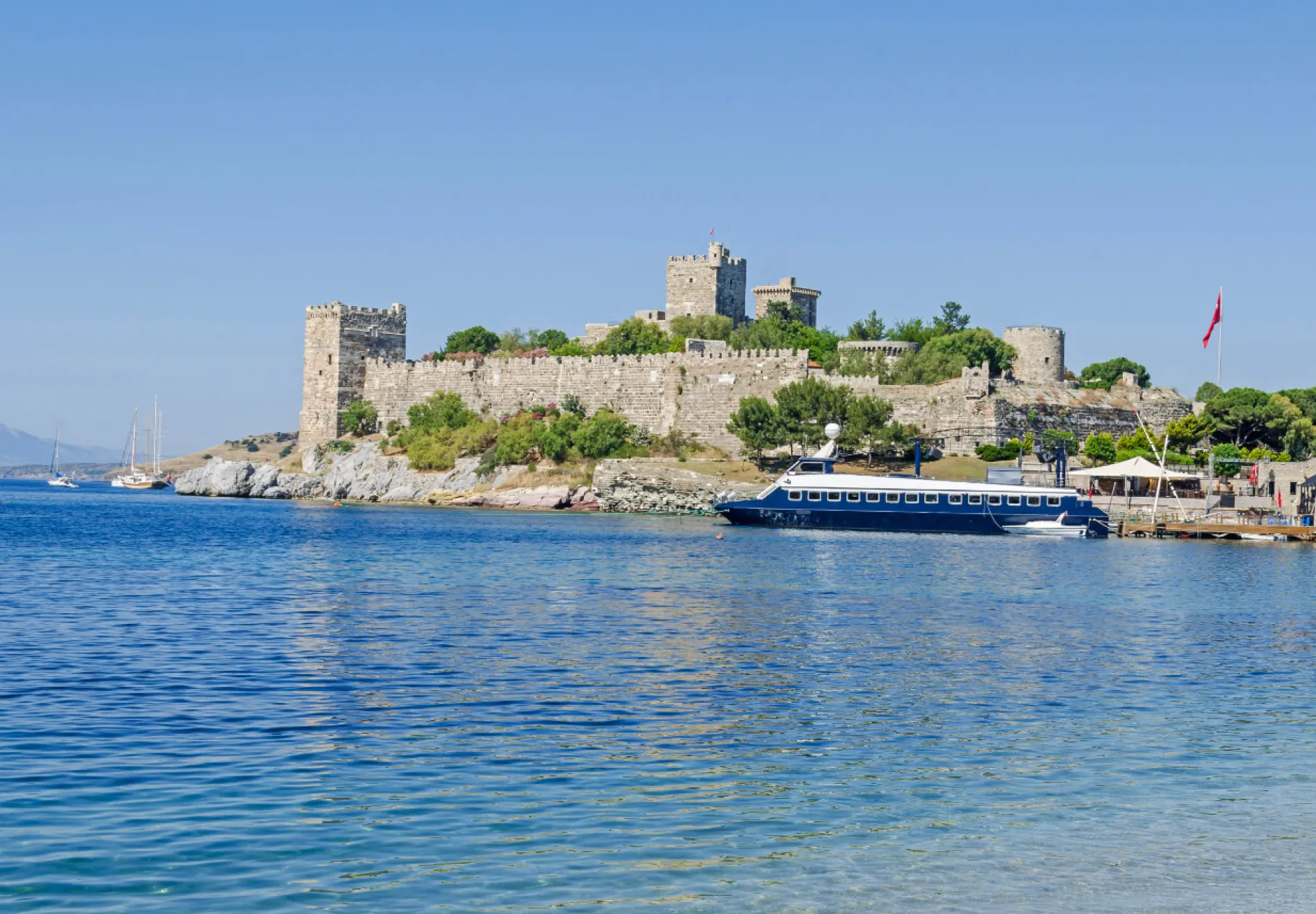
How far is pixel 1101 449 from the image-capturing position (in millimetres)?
Result: 68250

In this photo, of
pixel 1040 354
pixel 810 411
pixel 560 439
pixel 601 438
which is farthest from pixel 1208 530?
pixel 560 439

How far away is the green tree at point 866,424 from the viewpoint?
66250mm

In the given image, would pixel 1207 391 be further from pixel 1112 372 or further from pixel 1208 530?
pixel 1208 530

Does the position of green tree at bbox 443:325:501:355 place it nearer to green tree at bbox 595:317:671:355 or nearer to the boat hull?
green tree at bbox 595:317:671:355

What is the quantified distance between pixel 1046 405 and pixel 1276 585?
37702 millimetres

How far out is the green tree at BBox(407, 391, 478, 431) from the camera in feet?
272

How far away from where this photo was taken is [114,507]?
75.6 m

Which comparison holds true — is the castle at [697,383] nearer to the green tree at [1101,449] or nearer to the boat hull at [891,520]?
the green tree at [1101,449]

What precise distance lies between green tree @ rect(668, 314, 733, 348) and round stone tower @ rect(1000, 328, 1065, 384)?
1616 cm

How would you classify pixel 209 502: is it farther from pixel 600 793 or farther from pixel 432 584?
pixel 600 793

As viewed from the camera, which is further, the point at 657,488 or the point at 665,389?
the point at 665,389

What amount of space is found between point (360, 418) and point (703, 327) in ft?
67.2

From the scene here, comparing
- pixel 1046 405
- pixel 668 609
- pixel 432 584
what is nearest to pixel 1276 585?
pixel 668 609

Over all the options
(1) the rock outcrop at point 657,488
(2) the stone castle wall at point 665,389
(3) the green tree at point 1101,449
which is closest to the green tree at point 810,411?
(1) the rock outcrop at point 657,488
